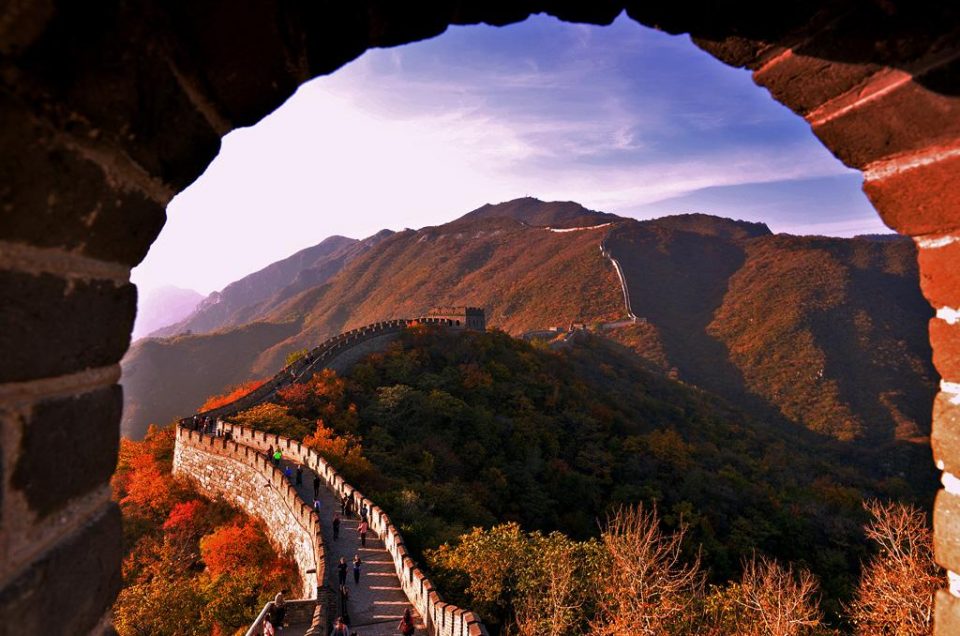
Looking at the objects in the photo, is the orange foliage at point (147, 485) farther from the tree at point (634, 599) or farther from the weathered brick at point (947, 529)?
the weathered brick at point (947, 529)

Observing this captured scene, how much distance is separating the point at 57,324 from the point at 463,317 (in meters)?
46.6

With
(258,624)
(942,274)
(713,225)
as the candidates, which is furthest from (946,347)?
(713,225)

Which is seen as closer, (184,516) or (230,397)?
(184,516)

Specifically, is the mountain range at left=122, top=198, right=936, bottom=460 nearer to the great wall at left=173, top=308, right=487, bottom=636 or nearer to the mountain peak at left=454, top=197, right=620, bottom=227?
the mountain peak at left=454, top=197, right=620, bottom=227

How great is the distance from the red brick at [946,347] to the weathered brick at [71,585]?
2646 mm

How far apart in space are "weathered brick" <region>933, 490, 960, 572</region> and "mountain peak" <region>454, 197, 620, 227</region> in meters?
143

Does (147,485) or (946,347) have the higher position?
(946,347)

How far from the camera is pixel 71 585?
1288 mm

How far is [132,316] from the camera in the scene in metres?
1.50

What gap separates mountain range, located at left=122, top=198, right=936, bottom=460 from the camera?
55875mm

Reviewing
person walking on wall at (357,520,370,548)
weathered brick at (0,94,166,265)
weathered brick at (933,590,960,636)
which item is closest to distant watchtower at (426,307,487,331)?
person walking on wall at (357,520,370,548)

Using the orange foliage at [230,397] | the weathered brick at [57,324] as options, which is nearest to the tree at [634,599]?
the weathered brick at [57,324]

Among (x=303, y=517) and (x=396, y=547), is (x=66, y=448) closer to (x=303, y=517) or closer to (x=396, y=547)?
(x=396, y=547)

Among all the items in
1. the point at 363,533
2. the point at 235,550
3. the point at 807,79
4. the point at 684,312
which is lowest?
the point at 235,550
